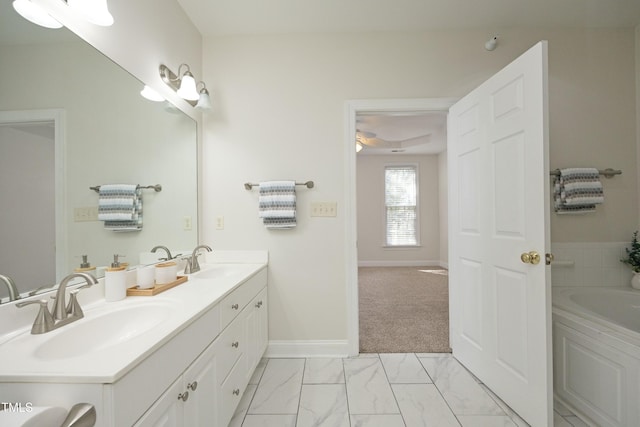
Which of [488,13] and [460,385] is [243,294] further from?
[488,13]

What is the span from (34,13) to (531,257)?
2.41 meters

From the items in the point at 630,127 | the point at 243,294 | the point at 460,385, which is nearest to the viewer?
the point at 243,294

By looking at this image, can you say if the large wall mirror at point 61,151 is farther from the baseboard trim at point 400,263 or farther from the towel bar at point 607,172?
the baseboard trim at point 400,263

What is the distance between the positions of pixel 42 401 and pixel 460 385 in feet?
6.83

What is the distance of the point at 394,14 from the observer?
195cm

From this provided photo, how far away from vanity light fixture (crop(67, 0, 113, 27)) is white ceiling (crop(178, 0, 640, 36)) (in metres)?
1.00

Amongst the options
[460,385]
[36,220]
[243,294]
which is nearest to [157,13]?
[36,220]

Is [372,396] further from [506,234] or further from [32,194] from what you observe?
[32,194]

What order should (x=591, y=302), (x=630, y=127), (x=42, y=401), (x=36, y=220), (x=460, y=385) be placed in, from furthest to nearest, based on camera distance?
1. (x=630, y=127)
2. (x=591, y=302)
3. (x=460, y=385)
4. (x=36, y=220)
5. (x=42, y=401)

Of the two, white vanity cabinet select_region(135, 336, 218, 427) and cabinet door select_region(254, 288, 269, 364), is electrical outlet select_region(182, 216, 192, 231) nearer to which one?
cabinet door select_region(254, 288, 269, 364)

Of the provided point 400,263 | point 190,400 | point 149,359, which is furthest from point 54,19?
point 400,263

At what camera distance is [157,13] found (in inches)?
65.3

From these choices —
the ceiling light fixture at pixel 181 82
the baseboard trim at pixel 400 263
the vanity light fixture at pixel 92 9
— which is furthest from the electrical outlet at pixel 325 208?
the baseboard trim at pixel 400 263

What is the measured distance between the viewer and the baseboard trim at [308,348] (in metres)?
2.11
